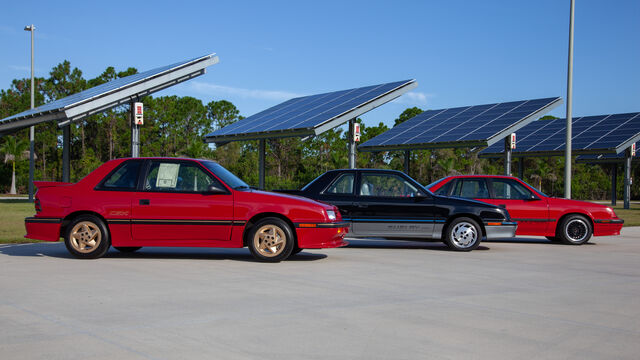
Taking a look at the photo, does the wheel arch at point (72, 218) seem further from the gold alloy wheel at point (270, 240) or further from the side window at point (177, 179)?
the gold alloy wheel at point (270, 240)

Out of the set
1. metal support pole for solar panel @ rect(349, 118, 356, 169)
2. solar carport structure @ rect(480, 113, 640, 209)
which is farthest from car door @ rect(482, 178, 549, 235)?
solar carport structure @ rect(480, 113, 640, 209)

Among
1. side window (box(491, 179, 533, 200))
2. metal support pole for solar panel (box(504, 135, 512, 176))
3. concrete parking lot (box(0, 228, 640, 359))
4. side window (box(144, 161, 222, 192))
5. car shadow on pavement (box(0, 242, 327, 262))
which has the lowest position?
car shadow on pavement (box(0, 242, 327, 262))

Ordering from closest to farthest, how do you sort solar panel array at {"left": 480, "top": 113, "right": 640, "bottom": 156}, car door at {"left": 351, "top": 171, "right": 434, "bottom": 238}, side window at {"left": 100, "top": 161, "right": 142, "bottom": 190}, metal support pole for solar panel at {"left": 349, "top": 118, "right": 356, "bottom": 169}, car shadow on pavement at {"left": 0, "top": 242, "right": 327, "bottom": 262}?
side window at {"left": 100, "top": 161, "right": 142, "bottom": 190} → car shadow on pavement at {"left": 0, "top": 242, "right": 327, "bottom": 262} → car door at {"left": 351, "top": 171, "right": 434, "bottom": 238} → metal support pole for solar panel at {"left": 349, "top": 118, "right": 356, "bottom": 169} → solar panel array at {"left": 480, "top": 113, "right": 640, "bottom": 156}

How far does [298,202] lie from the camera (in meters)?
10.1

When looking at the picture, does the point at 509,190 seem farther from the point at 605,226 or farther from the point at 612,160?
the point at 612,160

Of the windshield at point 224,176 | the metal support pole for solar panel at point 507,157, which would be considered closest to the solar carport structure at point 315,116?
the metal support pole for solar panel at point 507,157

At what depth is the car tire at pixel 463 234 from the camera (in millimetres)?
12320

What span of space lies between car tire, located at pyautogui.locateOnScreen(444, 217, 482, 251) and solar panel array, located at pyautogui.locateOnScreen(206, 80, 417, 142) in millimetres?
10644

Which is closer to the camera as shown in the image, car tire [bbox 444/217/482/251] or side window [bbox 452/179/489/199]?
car tire [bbox 444/217/482/251]

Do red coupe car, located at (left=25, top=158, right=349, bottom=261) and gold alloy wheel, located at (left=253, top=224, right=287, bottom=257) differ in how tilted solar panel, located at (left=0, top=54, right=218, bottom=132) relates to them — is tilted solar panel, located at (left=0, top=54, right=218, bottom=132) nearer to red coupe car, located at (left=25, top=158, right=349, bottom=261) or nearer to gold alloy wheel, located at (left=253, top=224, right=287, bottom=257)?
red coupe car, located at (left=25, top=158, right=349, bottom=261)

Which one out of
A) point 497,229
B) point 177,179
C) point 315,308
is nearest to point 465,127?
point 497,229

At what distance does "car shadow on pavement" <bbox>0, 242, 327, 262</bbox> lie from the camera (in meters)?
10.7

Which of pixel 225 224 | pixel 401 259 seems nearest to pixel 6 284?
pixel 225 224

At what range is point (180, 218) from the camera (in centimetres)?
992
